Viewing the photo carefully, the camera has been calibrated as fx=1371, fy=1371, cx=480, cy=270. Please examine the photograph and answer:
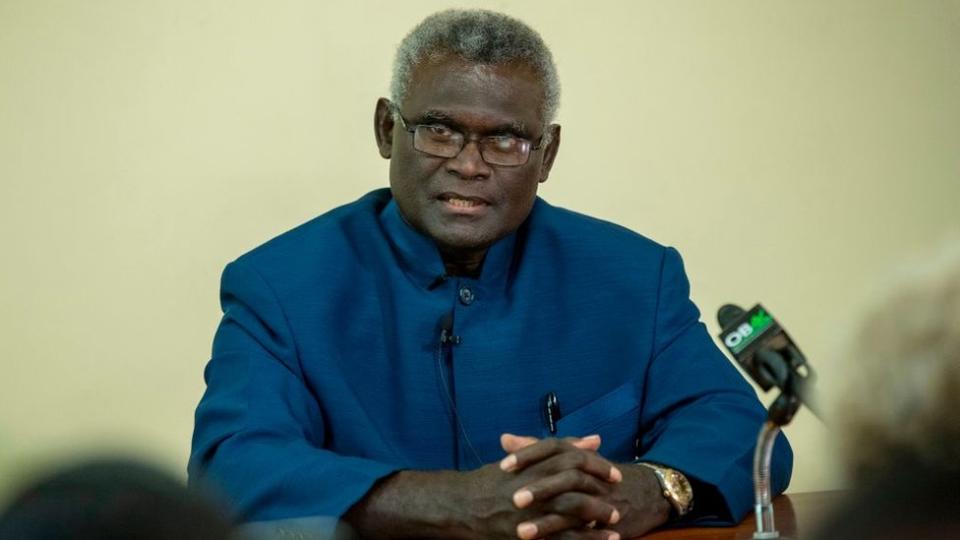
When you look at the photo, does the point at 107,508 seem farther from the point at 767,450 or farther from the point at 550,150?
the point at 550,150

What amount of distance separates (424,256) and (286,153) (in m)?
0.75

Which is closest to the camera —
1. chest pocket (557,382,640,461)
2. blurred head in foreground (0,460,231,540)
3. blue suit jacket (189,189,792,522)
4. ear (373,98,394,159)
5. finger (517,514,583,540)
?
blurred head in foreground (0,460,231,540)

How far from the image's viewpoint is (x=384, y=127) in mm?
3148

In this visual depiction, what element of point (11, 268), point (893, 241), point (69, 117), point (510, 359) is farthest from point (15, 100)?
point (893, 241)

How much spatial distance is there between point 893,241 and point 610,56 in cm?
107

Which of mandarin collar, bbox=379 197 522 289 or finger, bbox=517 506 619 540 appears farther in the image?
mandarin collar, bbox=379 197 522 289

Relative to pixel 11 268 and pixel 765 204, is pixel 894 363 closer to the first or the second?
pixel 11 268

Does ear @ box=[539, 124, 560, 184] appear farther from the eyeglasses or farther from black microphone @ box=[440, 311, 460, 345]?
black microphone @ box=[440, 311, 460, 345]

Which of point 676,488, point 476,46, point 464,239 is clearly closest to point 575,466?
point 676,488

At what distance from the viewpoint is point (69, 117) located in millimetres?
3471

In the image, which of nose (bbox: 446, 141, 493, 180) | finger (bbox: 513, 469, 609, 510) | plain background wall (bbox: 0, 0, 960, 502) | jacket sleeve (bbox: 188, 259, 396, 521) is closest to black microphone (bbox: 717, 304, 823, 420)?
finger (bbox: 513, 469, 609, 510)

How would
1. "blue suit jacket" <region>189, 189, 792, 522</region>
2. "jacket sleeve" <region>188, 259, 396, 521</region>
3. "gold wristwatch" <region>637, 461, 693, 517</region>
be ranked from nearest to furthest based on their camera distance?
"jacket sleeve" <region>188, 259, 396, 521</region>, "gold wristwatch" <region>637, 461, 693, 517</region>, "blue suit jacket" <region>189, 189, 792, 522</region>

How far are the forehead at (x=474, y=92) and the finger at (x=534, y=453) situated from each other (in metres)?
0.81

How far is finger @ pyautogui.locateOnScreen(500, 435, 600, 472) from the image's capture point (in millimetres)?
2375
